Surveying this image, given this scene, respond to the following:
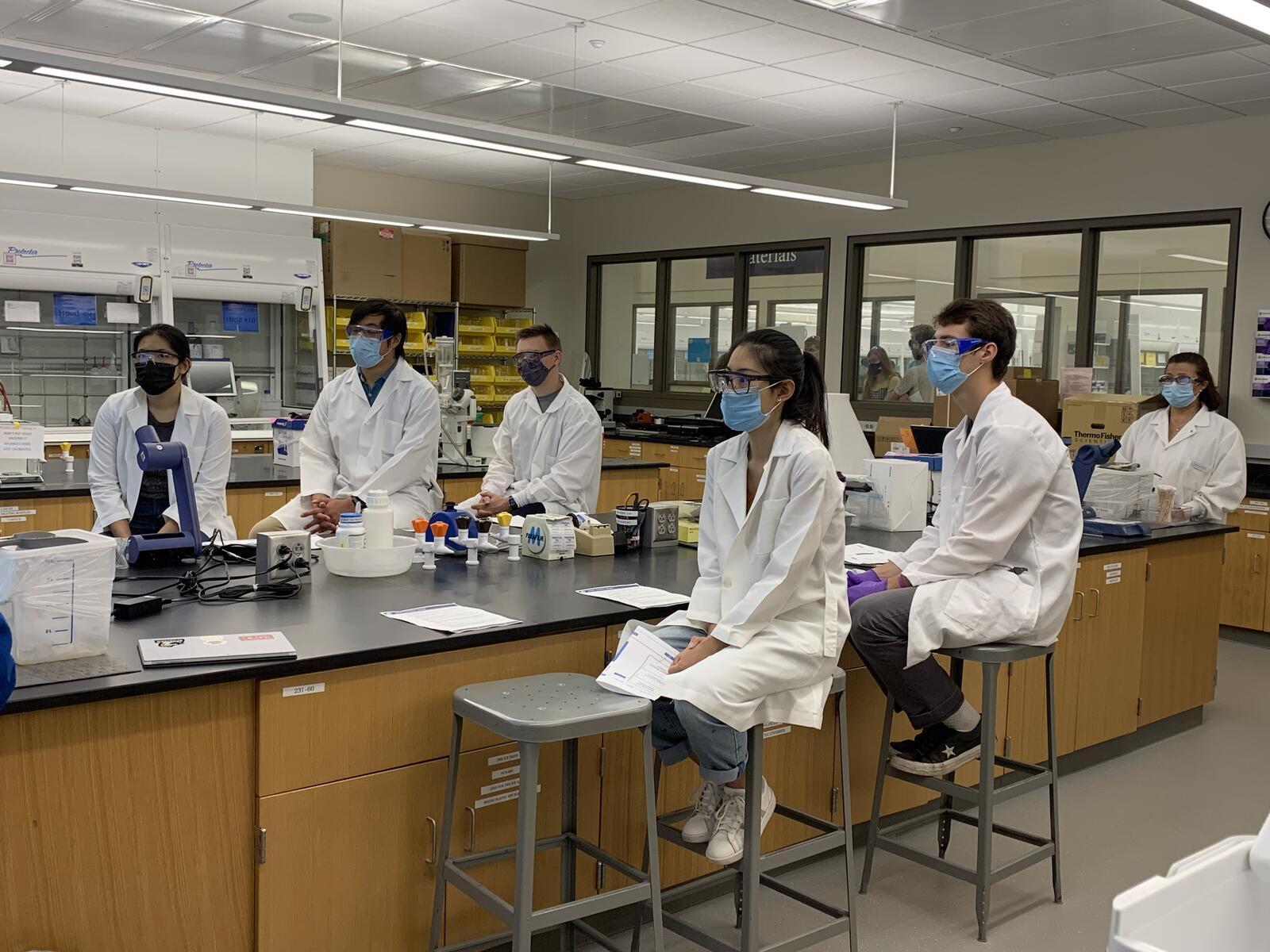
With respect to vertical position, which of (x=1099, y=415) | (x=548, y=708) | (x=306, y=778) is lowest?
(x=306, y=778)

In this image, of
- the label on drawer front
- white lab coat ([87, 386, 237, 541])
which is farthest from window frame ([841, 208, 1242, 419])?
the label on drawer front

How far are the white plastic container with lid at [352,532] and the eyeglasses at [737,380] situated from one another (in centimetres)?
102

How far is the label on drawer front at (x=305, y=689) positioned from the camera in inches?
85.6

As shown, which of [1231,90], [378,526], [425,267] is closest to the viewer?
[378,526]

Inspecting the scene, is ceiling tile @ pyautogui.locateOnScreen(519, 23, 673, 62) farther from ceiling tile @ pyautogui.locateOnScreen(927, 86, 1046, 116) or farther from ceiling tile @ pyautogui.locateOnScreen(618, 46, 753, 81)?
ceiling tile @ pyautogui.locateOnScreen(927, 86, 1046, 116)

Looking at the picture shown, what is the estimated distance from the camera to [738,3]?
4652 millimetres

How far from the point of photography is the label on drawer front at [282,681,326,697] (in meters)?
2.17

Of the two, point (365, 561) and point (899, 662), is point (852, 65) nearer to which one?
point (899, 662)

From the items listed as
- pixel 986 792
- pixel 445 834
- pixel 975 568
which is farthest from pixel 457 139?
pixel 986 792

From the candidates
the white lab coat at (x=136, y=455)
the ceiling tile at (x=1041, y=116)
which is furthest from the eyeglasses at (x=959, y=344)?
the ceiling tile at (x=1041, y=116)

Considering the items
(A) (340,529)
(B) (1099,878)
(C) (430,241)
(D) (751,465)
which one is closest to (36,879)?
(A) (340,529)

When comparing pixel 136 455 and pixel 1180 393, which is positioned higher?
pixel 1180 393

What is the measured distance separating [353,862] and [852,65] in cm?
455

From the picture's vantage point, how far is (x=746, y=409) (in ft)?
8.82
